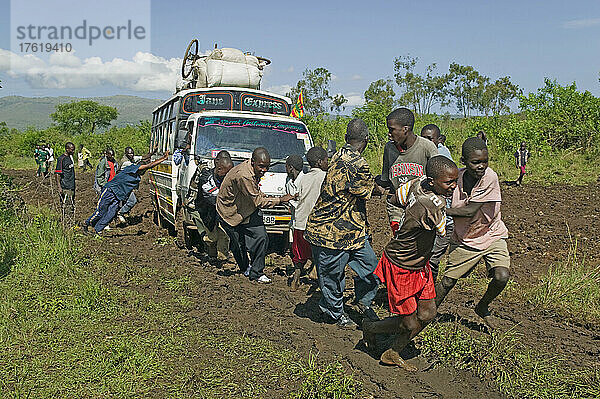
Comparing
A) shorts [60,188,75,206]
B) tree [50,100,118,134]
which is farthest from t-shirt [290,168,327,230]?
tree [50,100,118,134]

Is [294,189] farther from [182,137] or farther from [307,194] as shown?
[182,137]

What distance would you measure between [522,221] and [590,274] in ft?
17.8

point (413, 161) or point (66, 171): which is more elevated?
point (413, 161)

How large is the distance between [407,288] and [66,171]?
9426 mm

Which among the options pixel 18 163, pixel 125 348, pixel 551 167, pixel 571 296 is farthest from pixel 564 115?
pixel 18 163

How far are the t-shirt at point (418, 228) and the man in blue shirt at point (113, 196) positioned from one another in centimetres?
667

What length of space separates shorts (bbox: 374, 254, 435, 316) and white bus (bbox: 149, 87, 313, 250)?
13.3 feet

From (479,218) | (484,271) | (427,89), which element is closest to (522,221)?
(484,271)

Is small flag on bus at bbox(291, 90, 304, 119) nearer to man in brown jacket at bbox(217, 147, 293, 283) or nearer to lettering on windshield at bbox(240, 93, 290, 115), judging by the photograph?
lettering on windshield at bbox(240, 93, 290, 115)

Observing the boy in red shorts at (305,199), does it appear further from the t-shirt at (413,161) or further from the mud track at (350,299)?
the t-shirt at (413,161)

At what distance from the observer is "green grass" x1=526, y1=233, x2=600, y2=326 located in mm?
5586

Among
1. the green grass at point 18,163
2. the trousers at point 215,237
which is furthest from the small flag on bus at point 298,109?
the green grass at point 18,163

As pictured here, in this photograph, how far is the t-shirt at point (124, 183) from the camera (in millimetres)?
10087

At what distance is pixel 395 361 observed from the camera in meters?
4.42
